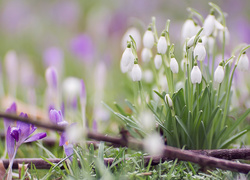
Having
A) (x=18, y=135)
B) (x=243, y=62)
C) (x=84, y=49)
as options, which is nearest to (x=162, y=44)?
(x=243, y=62)

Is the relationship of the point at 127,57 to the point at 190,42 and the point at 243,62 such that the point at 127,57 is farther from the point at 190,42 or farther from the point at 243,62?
the point at 243,62

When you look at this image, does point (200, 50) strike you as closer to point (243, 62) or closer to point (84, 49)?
point (243, 62)

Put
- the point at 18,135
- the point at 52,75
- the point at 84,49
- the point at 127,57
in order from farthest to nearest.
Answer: the point at 84,49
the point at 52,75
the point at 127,57
the point at 18,135

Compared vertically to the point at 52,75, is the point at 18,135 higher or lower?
lower

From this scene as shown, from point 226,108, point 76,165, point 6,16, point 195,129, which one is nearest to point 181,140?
point 195,129

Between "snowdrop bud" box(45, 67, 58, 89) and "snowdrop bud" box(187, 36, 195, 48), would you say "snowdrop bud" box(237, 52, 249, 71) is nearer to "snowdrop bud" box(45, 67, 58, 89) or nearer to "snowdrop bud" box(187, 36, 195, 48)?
"snowdrop bud" box(187, 36, 195, 48)

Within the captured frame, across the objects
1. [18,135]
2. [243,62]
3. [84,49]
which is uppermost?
[84,49]

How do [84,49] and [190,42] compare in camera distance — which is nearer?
[190,42]

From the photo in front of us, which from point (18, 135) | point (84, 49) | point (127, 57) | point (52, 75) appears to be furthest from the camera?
point (84, 49)

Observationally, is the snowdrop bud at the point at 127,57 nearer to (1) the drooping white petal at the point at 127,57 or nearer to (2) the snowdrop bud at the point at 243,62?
(1) the drooping white petal at the point at 127,57

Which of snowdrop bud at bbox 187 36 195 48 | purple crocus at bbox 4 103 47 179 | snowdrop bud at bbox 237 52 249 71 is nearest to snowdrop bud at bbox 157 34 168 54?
snowdrop bud at bbox 187 36 195 48

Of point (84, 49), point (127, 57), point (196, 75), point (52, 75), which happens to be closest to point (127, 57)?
point (127, 57)

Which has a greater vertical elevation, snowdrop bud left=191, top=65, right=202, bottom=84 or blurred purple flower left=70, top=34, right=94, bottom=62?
blurred purple flower left=70, top=34, right=94, bottom=62
